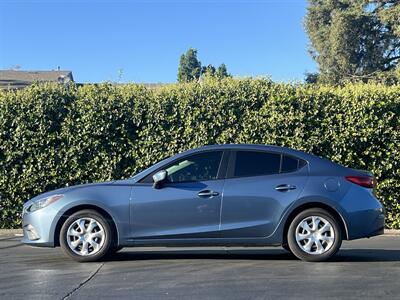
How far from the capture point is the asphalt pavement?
6.11 meters

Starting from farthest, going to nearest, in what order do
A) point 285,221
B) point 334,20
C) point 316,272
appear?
point 334,20 < point 285,221 < point 316,272

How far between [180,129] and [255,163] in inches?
171

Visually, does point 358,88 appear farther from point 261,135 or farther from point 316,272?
point 316,272

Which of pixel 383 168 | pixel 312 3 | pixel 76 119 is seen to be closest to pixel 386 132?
pixel 383 168

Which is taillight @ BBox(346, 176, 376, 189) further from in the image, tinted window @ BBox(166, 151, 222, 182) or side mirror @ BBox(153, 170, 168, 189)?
side mirror @ BBox(153, 170, 168, 189)

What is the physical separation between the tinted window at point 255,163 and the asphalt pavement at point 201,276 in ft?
4.03

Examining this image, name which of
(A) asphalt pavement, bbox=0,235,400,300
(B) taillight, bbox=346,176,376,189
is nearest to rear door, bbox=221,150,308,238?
(A) asphalt pavement, bbox=0,235,400,300

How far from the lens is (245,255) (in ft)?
28.8

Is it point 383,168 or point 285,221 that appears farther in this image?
point 383,168

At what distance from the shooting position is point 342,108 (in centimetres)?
1208

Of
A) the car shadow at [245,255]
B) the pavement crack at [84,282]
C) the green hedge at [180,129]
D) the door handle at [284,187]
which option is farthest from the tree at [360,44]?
the pavement crack at [84,282]

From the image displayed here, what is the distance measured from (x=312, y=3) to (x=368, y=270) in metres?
32.5

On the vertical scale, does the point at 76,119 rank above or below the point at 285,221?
above

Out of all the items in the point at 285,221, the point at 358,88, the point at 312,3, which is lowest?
the point at 285,221
